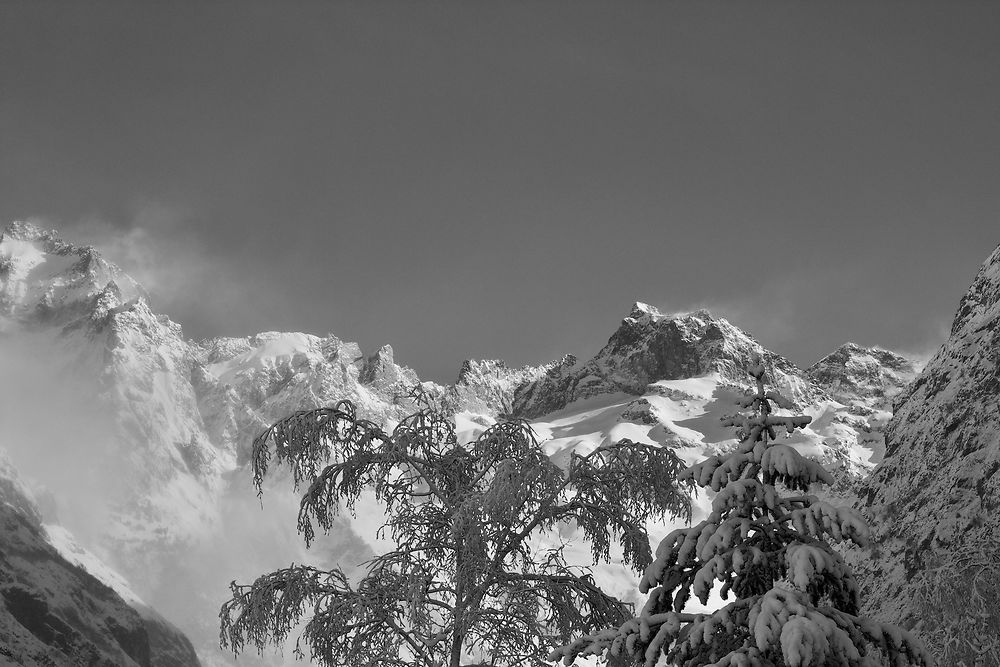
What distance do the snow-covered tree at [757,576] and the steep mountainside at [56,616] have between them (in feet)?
346

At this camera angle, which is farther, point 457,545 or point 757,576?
point 457,545

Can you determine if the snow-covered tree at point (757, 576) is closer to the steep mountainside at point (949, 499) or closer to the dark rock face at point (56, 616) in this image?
the steep mountainside at point (949, 499)

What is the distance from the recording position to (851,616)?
5918 millimetres

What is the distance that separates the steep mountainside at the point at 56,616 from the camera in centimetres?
11050

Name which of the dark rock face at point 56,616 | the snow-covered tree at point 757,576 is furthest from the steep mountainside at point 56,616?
the snow-covered tree at point 757,576

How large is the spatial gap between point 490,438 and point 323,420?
6.26 feet

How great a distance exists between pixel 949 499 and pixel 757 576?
5.10m

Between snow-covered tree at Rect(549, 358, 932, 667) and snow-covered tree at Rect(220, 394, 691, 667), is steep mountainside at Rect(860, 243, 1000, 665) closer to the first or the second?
snow-covered tree at Rect(220, 394, 691, 667)

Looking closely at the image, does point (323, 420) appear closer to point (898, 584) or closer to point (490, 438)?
point (490, 438)

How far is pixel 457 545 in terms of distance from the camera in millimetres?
9812

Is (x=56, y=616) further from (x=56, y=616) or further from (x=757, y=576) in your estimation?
(x=757, y=576)

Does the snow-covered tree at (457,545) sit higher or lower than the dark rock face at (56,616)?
lower

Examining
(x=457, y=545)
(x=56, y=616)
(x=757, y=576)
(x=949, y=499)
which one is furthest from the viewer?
(x=56, y=616)

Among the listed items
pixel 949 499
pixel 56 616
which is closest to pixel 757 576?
pixel 949 499
